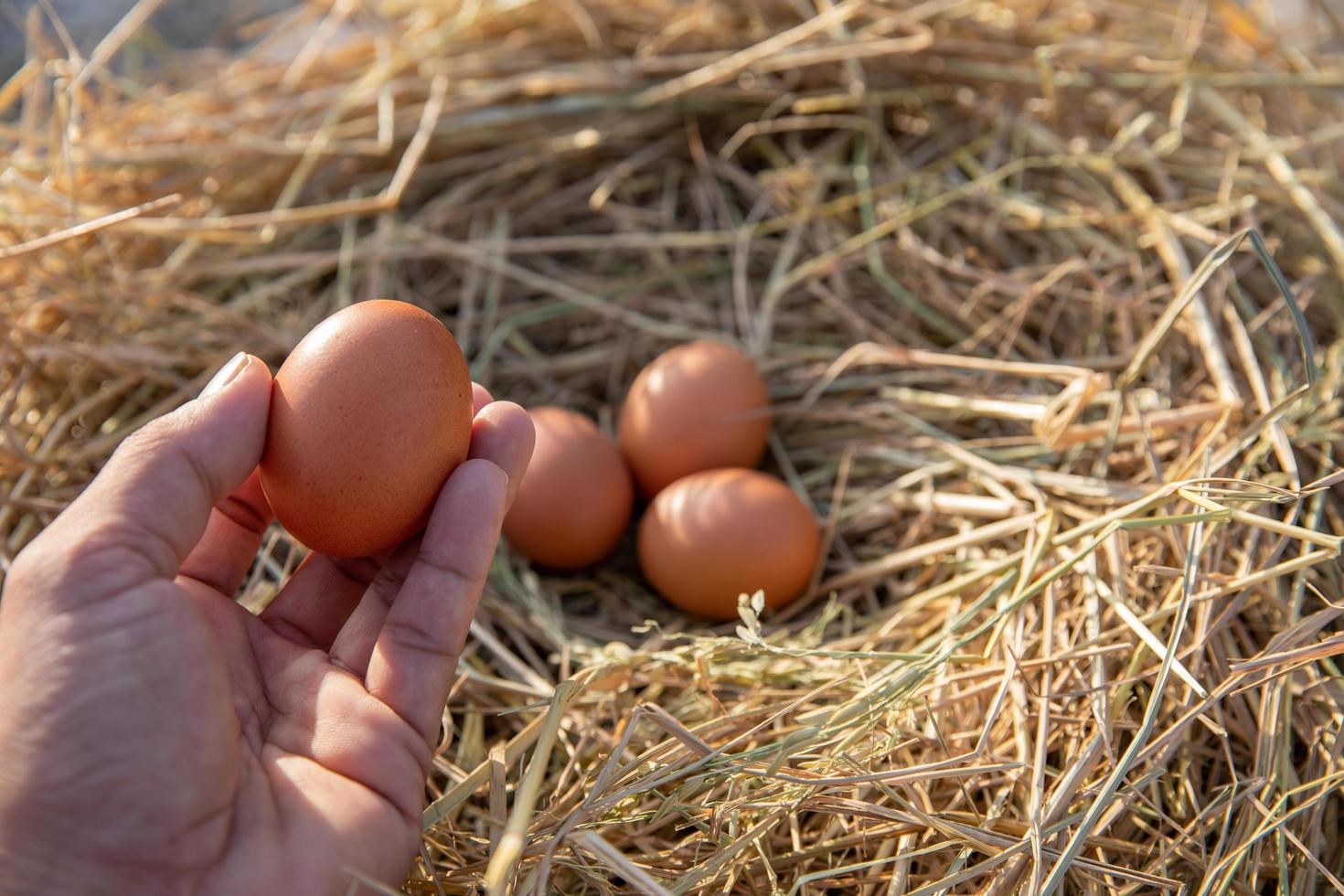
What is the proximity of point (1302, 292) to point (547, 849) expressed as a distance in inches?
62.1

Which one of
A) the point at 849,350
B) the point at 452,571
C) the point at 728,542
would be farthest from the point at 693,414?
the point at 452,571

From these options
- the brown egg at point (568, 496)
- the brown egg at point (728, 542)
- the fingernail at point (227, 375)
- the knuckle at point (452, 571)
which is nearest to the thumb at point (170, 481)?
the fingernail at point (227, 375)

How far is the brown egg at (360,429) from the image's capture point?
109 centimetres

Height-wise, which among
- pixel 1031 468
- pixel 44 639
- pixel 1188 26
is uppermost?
pixel 1188 26

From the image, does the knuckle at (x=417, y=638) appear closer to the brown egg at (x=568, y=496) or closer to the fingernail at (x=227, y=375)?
the fingernail at (x=227, y=375)

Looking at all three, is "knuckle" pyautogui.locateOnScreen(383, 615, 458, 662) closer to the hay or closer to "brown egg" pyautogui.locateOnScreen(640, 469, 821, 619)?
the hay

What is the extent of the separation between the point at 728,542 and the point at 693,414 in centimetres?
25

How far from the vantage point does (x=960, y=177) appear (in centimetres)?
209

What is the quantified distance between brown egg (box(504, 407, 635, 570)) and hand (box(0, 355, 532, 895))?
0.46 meters

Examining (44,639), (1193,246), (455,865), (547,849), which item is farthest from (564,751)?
(1193,246)

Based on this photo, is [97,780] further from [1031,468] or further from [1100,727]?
[1031,468]

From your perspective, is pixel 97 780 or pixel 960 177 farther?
pixel 960 177

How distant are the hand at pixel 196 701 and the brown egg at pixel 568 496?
1.51 feet

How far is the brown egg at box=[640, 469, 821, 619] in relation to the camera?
1529 mm
